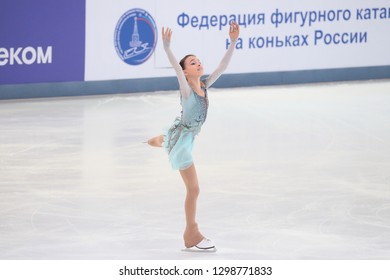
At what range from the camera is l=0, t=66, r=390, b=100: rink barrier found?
14375 millimetres

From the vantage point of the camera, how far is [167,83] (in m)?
15.1

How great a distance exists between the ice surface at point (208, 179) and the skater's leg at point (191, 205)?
0.34 feet

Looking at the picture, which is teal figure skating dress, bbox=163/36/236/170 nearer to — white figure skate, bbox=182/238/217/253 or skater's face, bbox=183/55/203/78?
skater's face, bbox=183/55/203/78

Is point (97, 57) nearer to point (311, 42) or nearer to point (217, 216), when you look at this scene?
point (311, 42)

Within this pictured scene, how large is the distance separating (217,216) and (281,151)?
2.71 meters

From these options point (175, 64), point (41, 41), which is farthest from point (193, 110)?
point (41, 41)

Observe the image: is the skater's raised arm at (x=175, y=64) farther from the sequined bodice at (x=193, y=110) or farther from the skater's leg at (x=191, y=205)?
the skater's leg at (x=191, y=205)

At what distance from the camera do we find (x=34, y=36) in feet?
46.2

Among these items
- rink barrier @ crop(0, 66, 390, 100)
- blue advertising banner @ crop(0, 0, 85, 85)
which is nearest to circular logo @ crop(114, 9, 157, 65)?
rink barrier @ crop(0, 66, 390, 100)

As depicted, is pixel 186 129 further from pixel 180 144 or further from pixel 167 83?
pixel 167 83

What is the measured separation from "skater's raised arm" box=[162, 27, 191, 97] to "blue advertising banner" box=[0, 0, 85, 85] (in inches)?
289

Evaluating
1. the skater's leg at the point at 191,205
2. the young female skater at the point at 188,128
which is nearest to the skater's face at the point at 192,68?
the young female skater at the point at 188,128

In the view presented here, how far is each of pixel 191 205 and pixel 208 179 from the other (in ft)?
8.67
